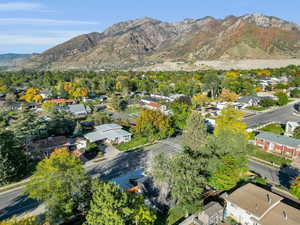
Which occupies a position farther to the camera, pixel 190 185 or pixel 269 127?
pixel 269 127

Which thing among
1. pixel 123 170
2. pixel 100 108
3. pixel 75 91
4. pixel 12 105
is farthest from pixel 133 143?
pixel 12 105

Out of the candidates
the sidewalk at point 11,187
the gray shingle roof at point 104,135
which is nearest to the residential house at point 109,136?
the gray shingle roof at point 104,135

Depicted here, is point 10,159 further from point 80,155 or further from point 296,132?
point 296,132

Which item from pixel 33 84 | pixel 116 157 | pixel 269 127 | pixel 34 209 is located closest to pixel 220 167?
pixel 116 157

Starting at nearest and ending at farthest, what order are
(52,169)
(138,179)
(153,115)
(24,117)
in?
(52,169)
(138,179)
(24,117)
(153,115)

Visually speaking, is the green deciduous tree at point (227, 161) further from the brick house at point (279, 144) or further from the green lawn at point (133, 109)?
the green lawn at point (133, 109)

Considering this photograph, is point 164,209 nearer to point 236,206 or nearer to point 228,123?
point 236,206
